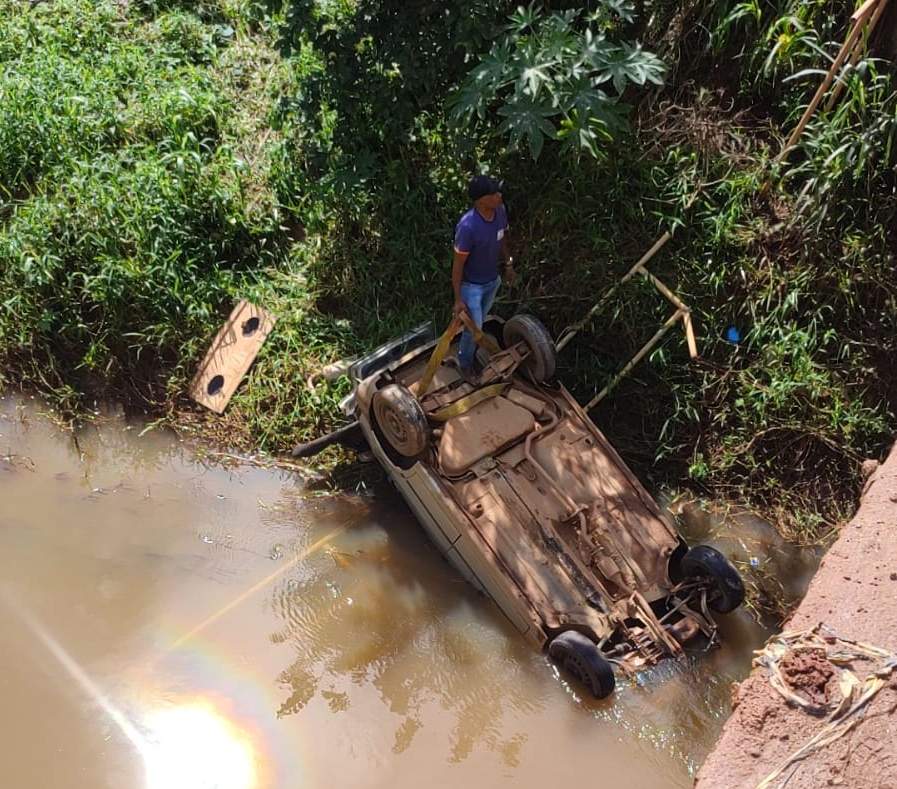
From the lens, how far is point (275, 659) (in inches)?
213

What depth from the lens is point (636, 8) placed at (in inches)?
264

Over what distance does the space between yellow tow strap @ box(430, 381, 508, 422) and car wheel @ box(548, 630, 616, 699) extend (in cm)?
154

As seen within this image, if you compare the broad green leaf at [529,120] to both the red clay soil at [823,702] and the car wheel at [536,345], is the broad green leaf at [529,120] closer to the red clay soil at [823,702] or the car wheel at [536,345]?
the car wheel at [536,345]

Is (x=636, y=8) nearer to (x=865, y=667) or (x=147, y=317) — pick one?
(x=147, y=317)

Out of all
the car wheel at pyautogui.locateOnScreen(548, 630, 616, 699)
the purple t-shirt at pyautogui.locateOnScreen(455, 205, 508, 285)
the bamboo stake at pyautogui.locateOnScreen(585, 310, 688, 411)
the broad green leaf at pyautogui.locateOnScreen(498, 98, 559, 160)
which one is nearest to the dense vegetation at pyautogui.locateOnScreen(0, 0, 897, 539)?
the broad green leaf at pyautogui.locateOnScreen(498, 98, 559, 160)

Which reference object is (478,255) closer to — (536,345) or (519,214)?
(536,345)

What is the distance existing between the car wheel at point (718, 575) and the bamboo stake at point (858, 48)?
10.6 feet

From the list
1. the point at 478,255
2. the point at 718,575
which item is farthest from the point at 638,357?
the point at 718,575

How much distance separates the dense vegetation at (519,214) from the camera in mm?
5984

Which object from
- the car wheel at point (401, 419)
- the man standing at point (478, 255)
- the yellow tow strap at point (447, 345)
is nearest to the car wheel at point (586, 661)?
the car wheel at point (401, 419)

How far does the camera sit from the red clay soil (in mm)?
3418

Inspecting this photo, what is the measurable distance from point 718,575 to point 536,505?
3.70 ft

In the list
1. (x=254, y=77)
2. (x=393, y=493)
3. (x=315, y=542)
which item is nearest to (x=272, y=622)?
(x=315, y=542)

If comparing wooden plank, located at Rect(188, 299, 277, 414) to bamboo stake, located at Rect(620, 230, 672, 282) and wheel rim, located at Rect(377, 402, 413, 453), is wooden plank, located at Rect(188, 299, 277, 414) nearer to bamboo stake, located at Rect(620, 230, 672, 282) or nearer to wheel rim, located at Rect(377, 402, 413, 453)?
wheel rim, located at Rect(377, 402, 413, 453)
